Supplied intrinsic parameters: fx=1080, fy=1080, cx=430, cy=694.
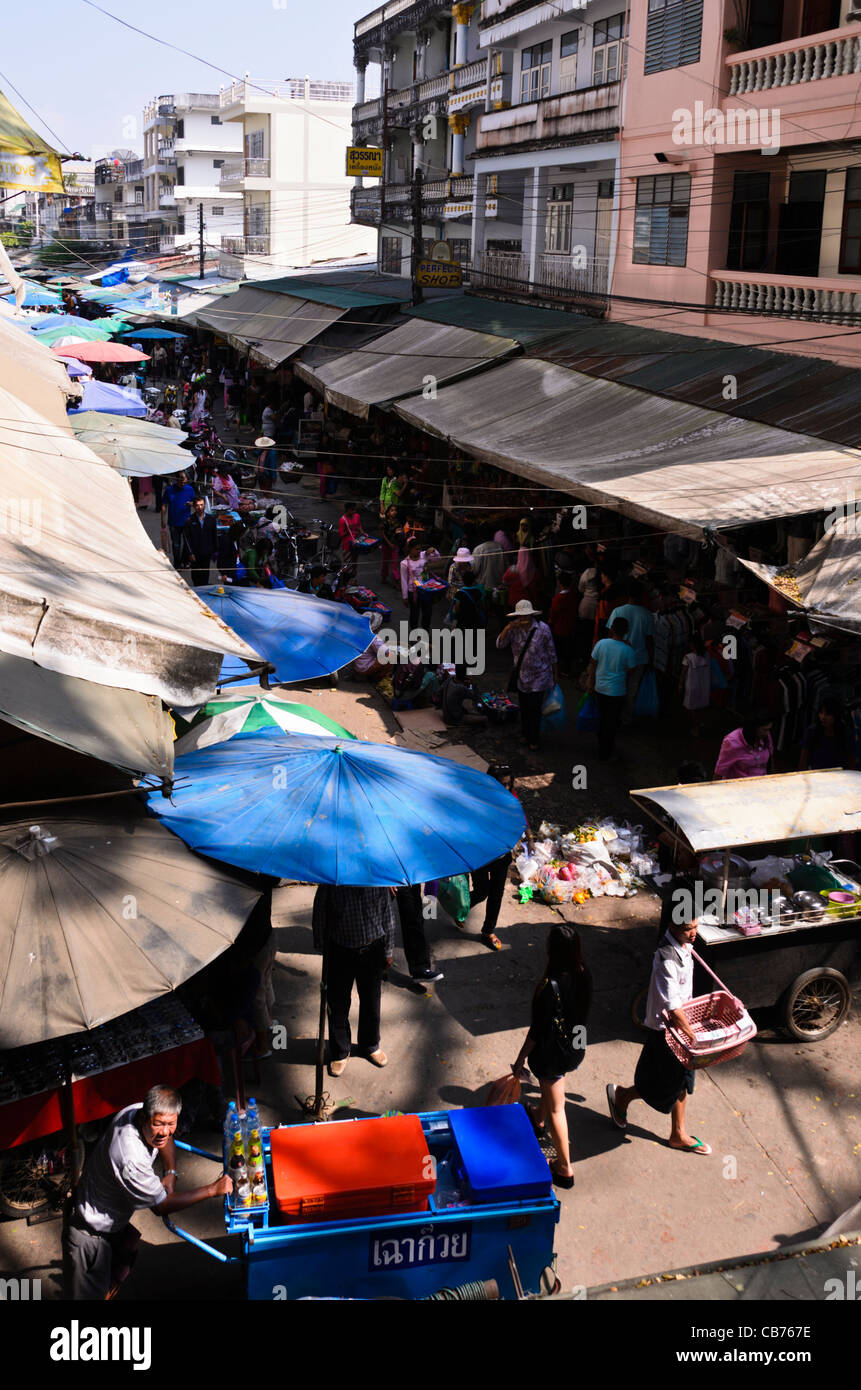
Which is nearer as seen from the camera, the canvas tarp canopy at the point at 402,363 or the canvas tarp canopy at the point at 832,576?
the canvas tarp canopy at the point at 832,576

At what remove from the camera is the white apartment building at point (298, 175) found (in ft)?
169

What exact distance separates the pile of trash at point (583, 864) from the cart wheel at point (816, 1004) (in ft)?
6.36

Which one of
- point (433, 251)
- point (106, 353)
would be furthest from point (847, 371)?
point (106, 353)

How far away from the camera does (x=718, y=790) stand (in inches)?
284

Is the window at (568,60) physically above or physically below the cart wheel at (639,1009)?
above

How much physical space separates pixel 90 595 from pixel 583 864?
474 cm

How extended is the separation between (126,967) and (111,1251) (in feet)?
4.04

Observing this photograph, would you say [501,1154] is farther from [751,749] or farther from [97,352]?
[97,352]

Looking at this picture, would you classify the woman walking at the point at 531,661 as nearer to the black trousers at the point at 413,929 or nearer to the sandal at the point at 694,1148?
the black trousers at the point at 413,929

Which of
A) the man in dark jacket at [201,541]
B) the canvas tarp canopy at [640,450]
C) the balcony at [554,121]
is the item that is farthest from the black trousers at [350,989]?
the balcony at [554,121]

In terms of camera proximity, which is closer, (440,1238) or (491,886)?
(440,1238)

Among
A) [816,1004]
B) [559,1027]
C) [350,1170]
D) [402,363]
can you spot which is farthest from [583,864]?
[402,363]

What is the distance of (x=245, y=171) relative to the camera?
53094 millimetres

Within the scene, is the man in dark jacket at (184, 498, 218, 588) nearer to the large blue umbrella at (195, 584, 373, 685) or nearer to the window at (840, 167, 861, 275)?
the large blue umbrella at (195, 584, 373, 685)
